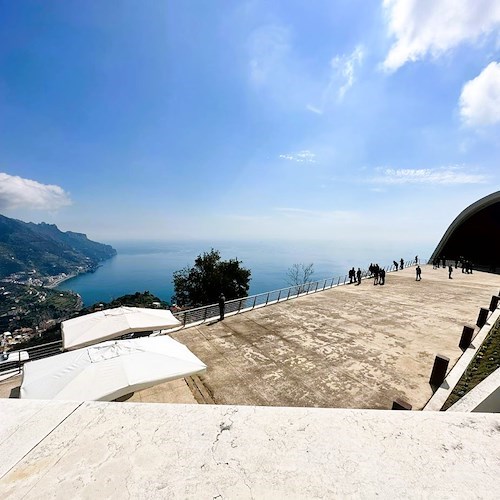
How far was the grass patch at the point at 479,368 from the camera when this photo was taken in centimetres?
605

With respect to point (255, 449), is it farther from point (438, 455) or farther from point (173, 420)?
point (438, 455)

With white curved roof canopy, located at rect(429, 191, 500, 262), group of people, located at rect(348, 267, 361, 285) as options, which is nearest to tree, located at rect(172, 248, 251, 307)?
group of people, located at rect(348, 267, 361, 285)

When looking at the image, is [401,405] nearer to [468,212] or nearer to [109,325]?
[109,325]

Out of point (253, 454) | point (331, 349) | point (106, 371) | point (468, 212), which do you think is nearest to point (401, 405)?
point (331, 349)

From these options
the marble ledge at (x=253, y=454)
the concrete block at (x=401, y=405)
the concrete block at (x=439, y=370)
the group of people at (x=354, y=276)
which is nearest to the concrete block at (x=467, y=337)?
the concrete block at (x=439, y=370)

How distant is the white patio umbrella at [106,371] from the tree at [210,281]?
85.0ft

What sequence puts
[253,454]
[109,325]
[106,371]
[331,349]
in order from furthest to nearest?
[331,349], [109,325], [106,371], [253,454]

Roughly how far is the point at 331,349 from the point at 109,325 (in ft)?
24.7

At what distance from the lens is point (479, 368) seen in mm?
7160

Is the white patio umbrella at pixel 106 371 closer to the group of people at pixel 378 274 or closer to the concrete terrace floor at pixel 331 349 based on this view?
the concrete terrace floor at pixel 331 349

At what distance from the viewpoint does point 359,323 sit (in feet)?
38.7

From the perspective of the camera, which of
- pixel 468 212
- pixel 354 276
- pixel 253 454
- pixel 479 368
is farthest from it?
pixel 468 212

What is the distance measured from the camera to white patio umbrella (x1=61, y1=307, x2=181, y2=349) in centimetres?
796

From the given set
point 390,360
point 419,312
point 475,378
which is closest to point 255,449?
point 475,378
